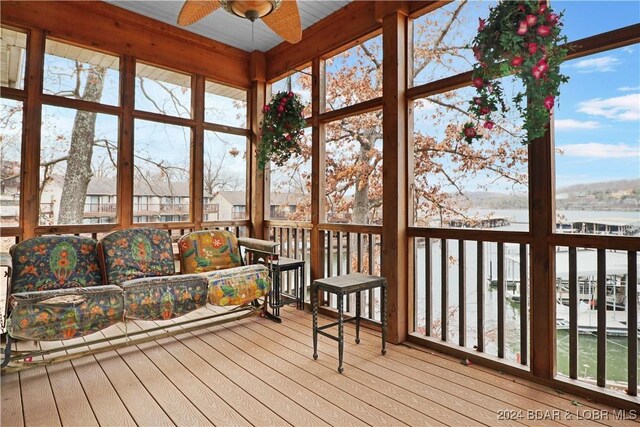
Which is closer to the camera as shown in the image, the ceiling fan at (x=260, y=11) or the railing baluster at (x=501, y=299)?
the ceiling fan at (x=260, y=11)

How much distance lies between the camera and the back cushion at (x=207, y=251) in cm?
364

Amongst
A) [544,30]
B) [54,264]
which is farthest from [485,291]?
[54,264]

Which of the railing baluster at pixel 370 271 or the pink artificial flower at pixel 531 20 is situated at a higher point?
the pink artificial flower at pixel 531 20

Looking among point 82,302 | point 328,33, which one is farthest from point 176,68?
point 82,302

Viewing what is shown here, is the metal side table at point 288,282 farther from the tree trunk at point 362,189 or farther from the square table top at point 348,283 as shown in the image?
the square table top at point 348,283

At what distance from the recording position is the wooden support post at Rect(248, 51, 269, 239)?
4824 millimetres

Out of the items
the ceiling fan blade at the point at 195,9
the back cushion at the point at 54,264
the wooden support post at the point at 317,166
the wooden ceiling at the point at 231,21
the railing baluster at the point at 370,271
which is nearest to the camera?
the ceiling fan blade at the point at 195,9

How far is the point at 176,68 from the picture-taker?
4.27 meters

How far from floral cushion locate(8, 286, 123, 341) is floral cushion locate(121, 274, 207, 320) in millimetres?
88

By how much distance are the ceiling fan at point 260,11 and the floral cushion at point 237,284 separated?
2057 mm

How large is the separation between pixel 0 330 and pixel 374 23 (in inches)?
170

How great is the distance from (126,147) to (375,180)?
2815 mm

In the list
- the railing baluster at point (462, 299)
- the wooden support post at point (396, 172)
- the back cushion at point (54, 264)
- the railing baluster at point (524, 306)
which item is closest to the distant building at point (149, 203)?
the back cushion at point (54, 264)

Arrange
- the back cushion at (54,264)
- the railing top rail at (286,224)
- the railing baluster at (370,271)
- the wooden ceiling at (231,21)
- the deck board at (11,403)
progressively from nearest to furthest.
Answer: the deck board at (11,403) < the back cushion at (54,264) < the railing baluster at (370,271) < the wooden ceiling at (231,21) < the railing top rail at (286,224)
